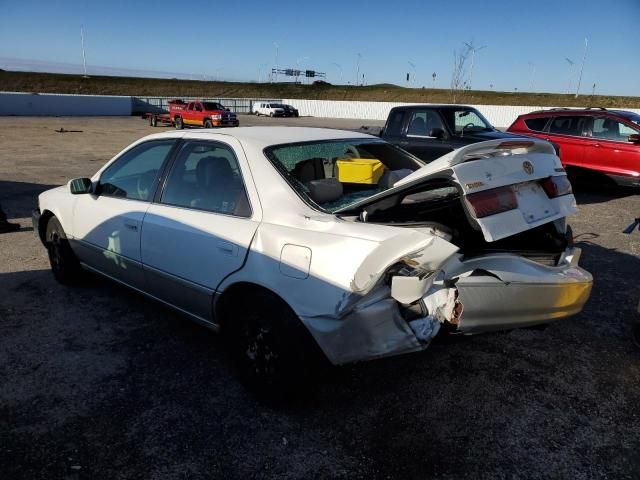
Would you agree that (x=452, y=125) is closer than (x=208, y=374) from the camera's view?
No

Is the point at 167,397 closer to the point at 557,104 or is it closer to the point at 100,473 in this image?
the point at 100,473

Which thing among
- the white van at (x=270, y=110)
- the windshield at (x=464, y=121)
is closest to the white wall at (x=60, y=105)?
the white van at (x=270, y=110)

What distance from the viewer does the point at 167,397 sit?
2.79 metres

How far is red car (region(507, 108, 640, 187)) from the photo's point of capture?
8.74 metres

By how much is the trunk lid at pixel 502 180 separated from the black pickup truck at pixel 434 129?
16.5 ft

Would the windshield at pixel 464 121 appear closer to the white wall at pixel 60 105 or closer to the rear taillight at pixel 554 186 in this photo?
the rear taillight at pixel 554 186

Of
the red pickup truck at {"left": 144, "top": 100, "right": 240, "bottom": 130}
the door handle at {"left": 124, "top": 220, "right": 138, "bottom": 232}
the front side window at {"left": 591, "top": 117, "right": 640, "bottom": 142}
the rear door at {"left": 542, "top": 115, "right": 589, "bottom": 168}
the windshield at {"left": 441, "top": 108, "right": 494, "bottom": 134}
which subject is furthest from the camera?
the red pickup truck at {"left": 144, "top": 100, "right": 240, "bottom": 130}

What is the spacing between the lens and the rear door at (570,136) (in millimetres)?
9344

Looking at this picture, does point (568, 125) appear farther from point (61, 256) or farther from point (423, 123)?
point (61, 256)

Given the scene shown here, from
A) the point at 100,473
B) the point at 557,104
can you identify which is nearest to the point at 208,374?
the point at 100,473

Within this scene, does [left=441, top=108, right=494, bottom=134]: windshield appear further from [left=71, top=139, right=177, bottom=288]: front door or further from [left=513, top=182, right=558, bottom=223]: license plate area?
[left=71, top=139, right=177, bottom=288]: front door

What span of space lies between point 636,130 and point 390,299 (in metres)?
8.82

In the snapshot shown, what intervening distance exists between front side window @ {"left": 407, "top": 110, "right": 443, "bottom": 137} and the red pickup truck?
19.9 m

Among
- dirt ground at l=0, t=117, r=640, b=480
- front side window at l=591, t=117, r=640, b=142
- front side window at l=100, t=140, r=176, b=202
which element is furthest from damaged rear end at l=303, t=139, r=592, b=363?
front side window at l=591, t=117, r=640, b=142
